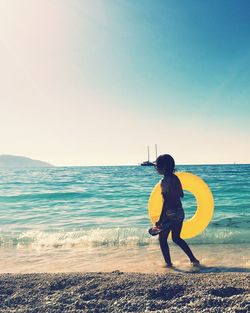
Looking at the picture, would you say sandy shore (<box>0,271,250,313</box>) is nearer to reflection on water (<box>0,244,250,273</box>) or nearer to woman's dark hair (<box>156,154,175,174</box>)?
reflection on water (<box>0,244,250,273</box>)

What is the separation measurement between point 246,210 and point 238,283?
950 centimetres

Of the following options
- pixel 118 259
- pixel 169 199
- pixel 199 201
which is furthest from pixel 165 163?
pixel 118 259

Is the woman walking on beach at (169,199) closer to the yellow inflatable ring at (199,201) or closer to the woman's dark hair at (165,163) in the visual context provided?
the woman's dark hair at (165,163)

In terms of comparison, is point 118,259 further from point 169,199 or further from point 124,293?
point 124,293

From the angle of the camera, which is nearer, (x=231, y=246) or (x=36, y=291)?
(x=36, y=291)

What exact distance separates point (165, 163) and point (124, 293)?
216 cm

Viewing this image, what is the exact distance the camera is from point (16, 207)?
14250mm

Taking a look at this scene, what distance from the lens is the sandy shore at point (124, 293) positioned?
3.21 m

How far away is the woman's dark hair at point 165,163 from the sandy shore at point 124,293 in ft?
5.23

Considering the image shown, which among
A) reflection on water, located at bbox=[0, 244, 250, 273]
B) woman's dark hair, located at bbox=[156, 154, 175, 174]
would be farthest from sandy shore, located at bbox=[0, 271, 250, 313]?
woman's dark hair, located at bbox=[156, 154, 175, 174]

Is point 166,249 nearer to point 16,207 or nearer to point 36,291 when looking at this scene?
point 36,291

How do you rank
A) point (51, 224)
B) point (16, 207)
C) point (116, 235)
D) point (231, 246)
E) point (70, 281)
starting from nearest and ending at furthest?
point (70, 281) → point (231, 246) → point (116, 235) → point (51, 224) → point (16, 207)

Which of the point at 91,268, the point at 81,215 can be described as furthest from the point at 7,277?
the point at 81,215

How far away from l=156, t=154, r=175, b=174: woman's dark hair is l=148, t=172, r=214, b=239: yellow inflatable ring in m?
0.66
